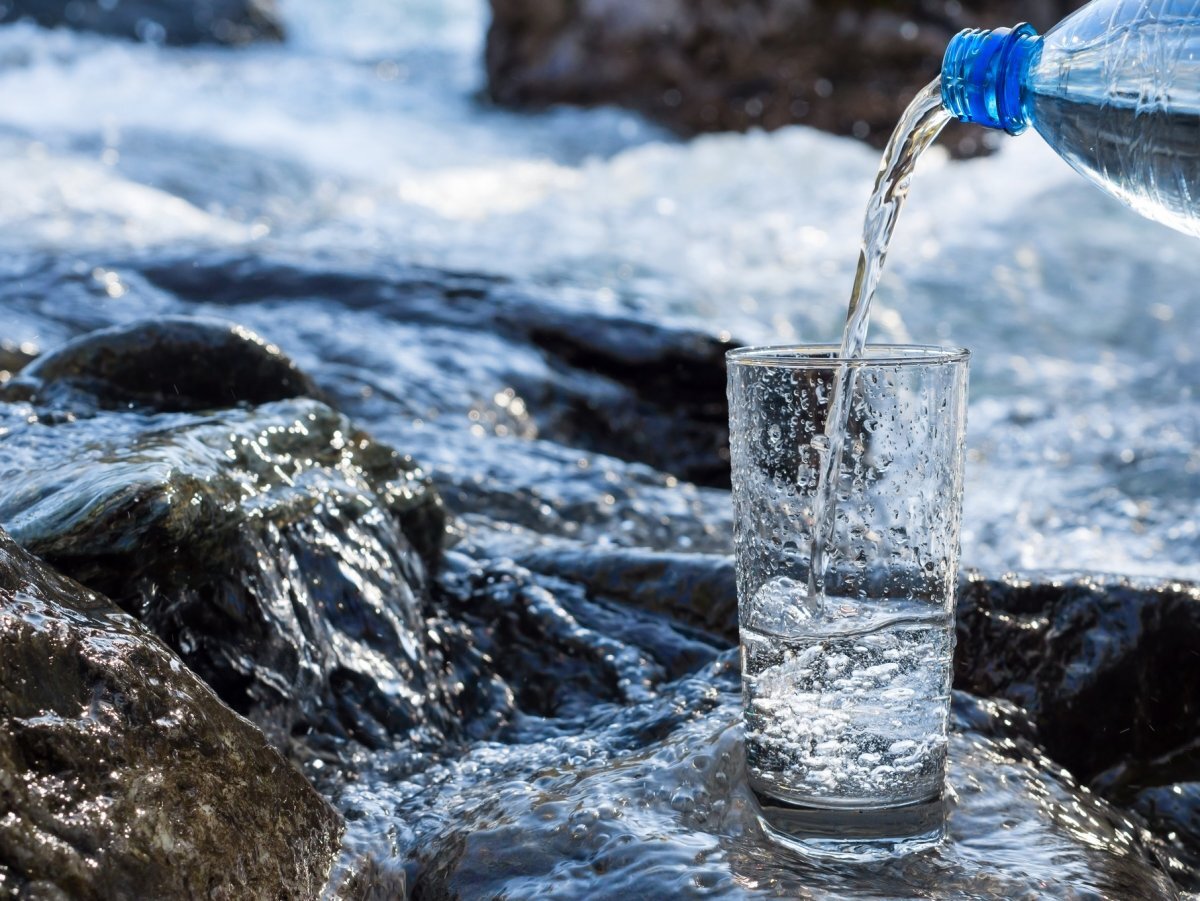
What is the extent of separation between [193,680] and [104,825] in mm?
235

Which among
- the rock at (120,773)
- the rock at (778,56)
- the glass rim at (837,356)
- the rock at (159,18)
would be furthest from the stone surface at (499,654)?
the rock at (159,18)

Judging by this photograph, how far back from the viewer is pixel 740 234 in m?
8.41

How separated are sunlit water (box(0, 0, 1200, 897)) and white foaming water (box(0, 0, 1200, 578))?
1.2 inches

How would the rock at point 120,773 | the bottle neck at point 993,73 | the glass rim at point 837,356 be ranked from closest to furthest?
the rock at point 120,773 < the glass rim at point 837,356 < the bottle neck at point 993,73

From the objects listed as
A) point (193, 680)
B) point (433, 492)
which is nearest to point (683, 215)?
point (433, 492)

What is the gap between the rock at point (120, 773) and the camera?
1.22m

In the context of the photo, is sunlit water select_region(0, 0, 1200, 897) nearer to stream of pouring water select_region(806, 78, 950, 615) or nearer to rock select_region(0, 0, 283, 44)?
stream of pouring water select_region(806, 78, 950, 615)

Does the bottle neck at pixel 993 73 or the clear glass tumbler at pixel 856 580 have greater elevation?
the bottle neck at pixel 993 73

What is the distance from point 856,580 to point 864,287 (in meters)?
0.46

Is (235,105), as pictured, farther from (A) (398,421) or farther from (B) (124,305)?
(A) (398,421)

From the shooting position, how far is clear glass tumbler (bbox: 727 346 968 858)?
4.71ft

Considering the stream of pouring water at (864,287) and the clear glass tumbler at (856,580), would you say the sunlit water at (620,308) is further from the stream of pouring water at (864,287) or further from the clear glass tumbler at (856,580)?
the stream of pouring water at (864,287)

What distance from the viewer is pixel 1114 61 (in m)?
1.91

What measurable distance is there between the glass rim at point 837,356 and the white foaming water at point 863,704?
256 millimetres
